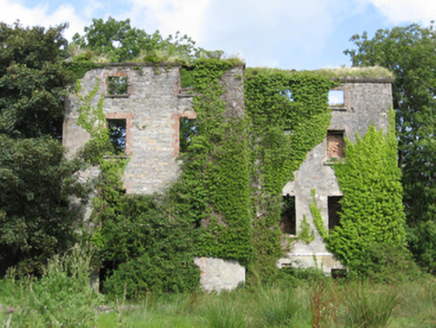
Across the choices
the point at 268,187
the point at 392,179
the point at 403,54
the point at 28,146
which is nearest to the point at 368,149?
the point at 392,179

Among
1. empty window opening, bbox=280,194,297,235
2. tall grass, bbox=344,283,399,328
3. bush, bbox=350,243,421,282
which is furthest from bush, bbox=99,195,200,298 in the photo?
tall grass, bbox=344,283,399,328

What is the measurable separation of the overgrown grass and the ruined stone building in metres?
5.56

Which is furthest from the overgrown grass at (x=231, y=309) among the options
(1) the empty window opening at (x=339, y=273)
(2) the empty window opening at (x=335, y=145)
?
(2) the empty window opening at (x=335, y=145)

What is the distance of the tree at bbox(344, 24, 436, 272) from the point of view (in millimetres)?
18984

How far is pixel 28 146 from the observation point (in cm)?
1346

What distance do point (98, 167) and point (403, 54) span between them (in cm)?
1507

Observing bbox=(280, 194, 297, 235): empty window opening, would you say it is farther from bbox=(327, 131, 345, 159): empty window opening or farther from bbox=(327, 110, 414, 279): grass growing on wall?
bbox=(327, 131, 345, 159): empty window opening

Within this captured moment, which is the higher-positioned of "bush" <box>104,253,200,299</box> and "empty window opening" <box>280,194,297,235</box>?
"empty window opening" <box>280,194,297,235</box>

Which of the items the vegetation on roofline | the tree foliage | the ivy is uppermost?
the tree foliage

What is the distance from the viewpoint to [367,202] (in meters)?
16.8

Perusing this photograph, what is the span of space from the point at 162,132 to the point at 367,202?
7.94 metres

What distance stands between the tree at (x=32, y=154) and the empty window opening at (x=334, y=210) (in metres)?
9.94

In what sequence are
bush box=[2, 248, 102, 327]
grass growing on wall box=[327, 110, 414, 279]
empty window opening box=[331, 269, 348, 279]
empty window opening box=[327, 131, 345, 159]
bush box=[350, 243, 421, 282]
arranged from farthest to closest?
1. empty window opening box=[327, 131, 345, 159]
2. empty window opening box=[331, 269, 348, 279]
3. grass growing on wall box=[327, 110, 414, 279]
4. bush box=[350, 243, 421, 282]
5. bush box=[2, 248, 102, 327]

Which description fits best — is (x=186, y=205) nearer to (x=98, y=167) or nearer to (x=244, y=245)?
(x=244, y=245)
